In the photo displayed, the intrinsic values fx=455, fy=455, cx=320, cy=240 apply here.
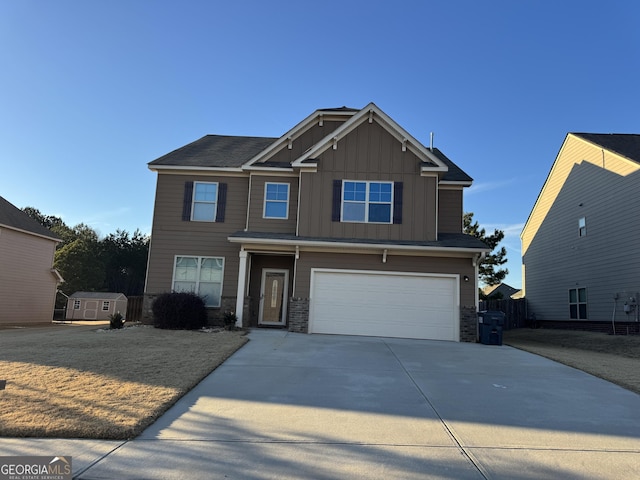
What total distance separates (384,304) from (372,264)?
1.27 metres

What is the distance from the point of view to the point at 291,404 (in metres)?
5.75

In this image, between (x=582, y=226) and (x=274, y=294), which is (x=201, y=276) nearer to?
(x=274, y=294)

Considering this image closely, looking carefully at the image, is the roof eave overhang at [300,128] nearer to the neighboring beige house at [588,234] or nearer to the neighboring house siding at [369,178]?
the neighboring house siding at [369,178]

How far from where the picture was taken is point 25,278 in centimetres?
2223

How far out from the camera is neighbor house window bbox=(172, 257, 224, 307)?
1545 centimetres

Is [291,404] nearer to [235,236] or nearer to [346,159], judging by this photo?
[235,236]

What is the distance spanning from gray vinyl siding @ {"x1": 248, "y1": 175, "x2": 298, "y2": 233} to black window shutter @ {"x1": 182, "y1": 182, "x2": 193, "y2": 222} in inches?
89.5

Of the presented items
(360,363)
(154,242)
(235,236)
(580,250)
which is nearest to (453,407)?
(360,363)

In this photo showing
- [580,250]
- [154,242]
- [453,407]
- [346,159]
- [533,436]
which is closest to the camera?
[533,436]

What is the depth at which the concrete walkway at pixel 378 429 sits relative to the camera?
3869 mm

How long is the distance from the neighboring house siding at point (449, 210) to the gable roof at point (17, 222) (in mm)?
18672

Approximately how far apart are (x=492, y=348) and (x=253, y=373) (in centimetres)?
715

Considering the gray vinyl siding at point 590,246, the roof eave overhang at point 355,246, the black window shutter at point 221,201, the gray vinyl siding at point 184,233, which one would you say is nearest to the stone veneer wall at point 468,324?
the roof eave overhang at point 355,246

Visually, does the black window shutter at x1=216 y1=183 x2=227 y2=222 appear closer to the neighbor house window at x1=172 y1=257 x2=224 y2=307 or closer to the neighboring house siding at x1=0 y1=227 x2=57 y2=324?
the neighbor house window at x1=172 y1=257 x2=224 y2=307
